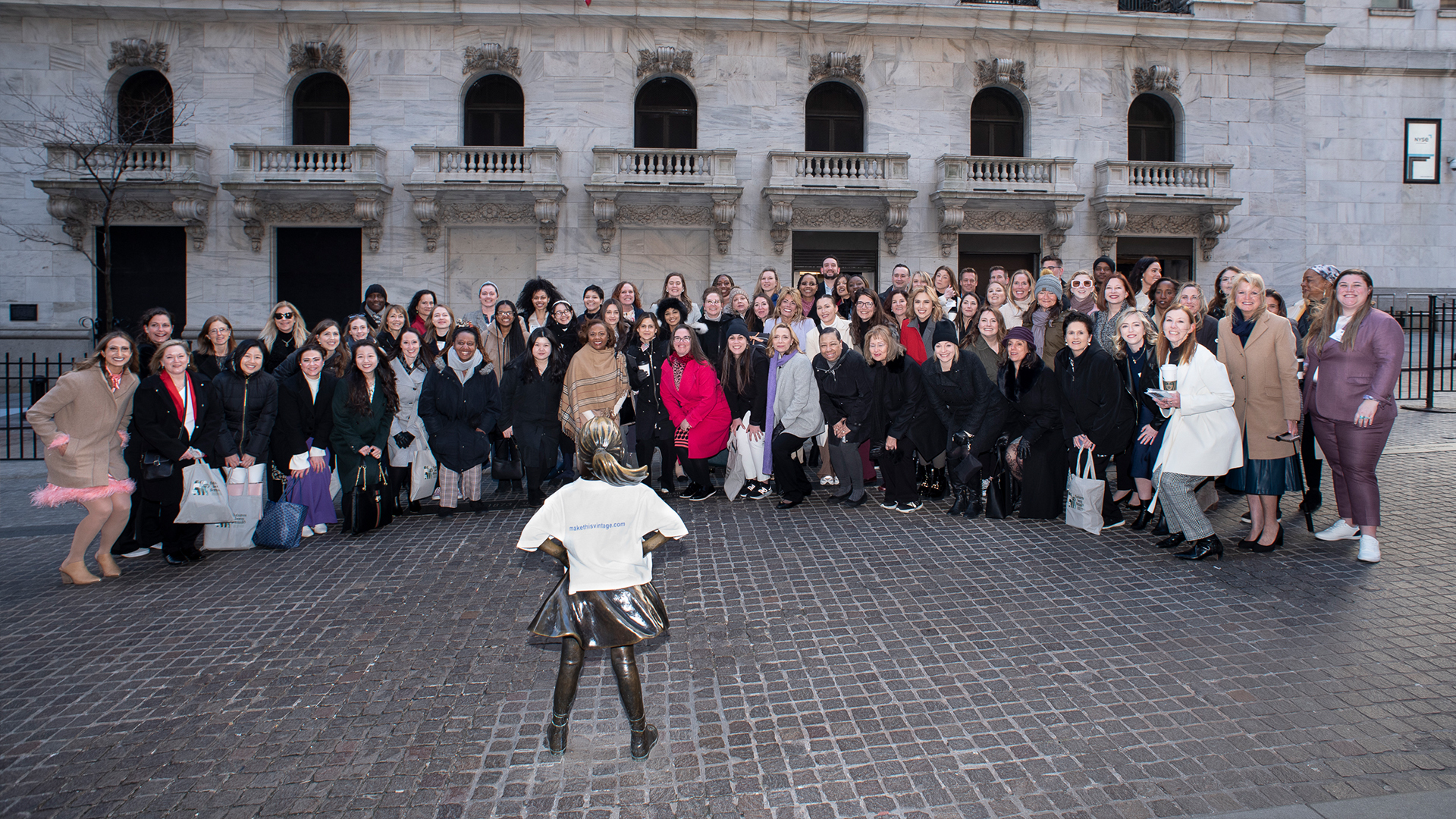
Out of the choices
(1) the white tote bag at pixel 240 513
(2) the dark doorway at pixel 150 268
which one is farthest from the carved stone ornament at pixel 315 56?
(1) the white tote bag at pixel 240 513

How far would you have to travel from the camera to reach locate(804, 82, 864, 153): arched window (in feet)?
66.2

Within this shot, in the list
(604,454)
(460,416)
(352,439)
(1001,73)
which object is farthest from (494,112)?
(604,454)

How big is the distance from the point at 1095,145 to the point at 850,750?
819 inches

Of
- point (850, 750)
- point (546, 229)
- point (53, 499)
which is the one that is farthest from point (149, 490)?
Answer: point (546, 229)

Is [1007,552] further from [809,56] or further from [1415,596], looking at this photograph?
[809,56]

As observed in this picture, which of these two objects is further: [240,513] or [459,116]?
[459,116]

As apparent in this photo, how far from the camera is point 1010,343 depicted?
7.58 m

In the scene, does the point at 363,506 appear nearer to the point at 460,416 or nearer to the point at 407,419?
the point at 407,419

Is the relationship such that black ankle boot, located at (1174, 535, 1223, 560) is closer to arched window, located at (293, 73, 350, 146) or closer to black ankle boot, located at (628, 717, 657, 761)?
black ankle boot, located at (628, 717, 657, 761)

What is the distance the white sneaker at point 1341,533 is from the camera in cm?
671

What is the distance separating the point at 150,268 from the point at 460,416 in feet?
54.9

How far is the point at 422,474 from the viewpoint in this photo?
807cm

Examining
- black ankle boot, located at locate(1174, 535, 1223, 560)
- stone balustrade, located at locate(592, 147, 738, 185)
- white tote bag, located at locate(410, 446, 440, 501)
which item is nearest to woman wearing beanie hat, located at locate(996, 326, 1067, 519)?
black ankle boot, located at locate(1174, 535, 1223, 560)

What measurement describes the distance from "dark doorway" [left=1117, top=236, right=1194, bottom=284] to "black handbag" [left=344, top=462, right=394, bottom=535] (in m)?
19.7
